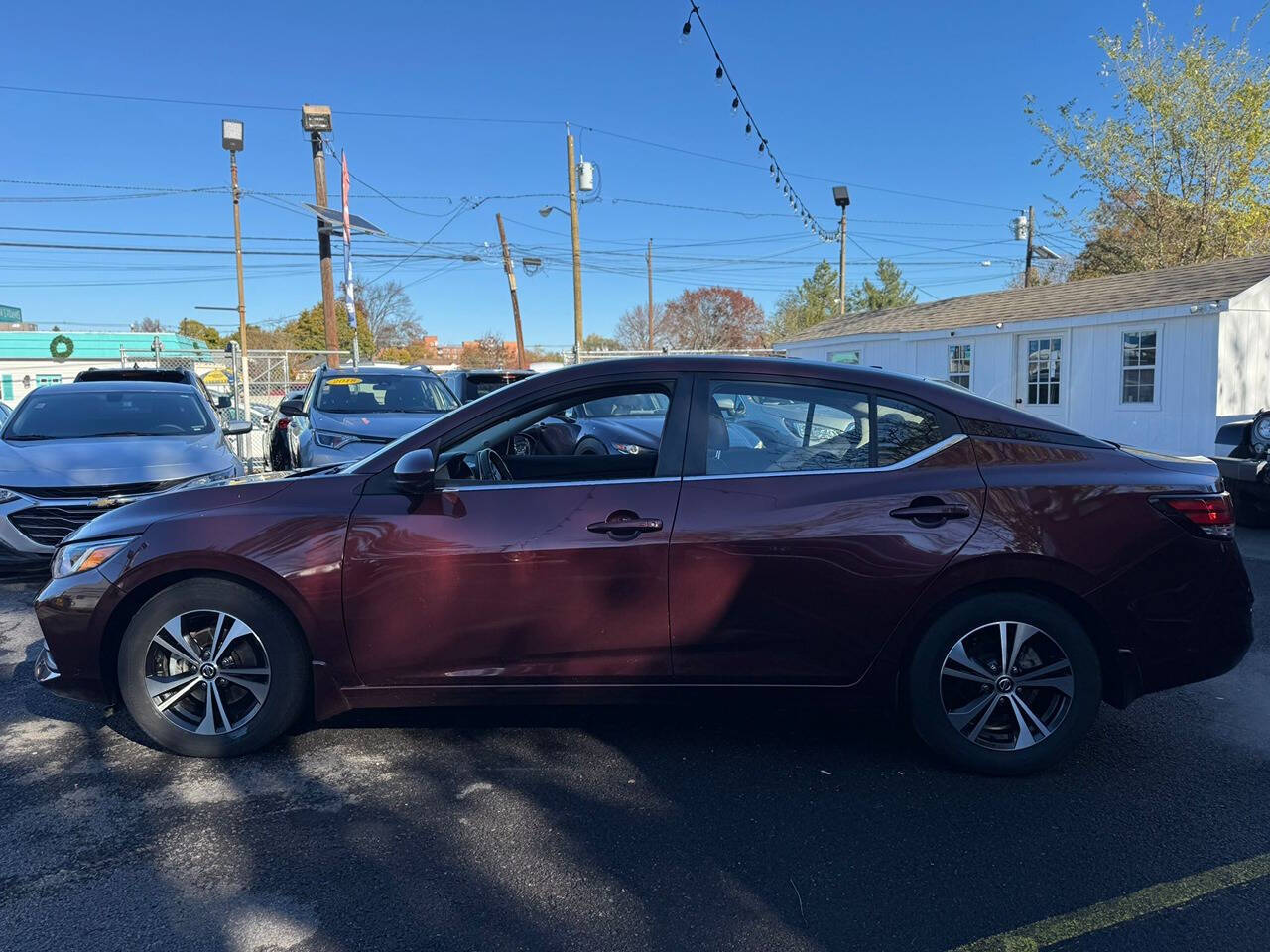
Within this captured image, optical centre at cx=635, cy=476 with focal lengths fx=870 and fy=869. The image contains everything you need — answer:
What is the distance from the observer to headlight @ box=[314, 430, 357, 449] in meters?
8.94

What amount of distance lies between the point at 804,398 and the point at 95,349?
55736mm

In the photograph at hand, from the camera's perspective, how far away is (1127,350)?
15023 mm

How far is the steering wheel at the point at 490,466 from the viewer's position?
4.01 metres

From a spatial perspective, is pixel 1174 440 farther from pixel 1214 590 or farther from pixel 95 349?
pixel 95 349

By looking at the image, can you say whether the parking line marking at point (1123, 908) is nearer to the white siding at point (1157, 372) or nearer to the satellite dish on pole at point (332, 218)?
the white siding at point (1157, 372)

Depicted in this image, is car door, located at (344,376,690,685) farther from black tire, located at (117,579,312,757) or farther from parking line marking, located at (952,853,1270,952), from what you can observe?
parking line marking, located at (952,853,1270,952)

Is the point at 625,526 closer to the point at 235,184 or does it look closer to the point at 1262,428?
the point at 1262,428

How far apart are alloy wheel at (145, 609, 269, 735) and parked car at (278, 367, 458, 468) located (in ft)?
17.7

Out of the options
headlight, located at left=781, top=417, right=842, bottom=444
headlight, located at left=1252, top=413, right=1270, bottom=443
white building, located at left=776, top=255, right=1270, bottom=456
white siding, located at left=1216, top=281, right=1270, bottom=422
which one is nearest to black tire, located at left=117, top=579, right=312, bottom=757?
headlight, located at left=781, top=417, right=842, bottom=444

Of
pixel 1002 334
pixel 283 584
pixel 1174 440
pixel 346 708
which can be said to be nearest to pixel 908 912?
pixel 346 708

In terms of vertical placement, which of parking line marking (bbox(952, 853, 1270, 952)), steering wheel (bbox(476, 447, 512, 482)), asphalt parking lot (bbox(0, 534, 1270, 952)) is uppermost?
steering wheel (bbox(476, 447, 512, 482))

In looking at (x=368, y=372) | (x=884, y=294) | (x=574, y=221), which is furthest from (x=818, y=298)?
(x=368, y=372)

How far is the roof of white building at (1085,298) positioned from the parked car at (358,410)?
1174cm

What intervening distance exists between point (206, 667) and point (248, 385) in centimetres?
1568
